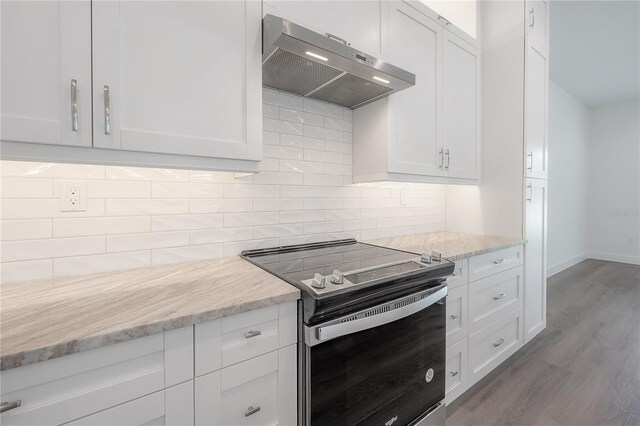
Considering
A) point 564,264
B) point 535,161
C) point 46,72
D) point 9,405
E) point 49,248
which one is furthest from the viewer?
point 564,264

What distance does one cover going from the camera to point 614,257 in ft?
Answer: 17.2

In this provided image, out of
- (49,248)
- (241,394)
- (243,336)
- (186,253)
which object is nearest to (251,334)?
(243,336)

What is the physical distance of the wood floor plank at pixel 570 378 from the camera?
5.35ft

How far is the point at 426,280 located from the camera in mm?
1294

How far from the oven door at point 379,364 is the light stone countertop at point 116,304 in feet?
0.81

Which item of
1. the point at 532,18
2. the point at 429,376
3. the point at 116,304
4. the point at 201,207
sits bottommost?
the point at 429,376

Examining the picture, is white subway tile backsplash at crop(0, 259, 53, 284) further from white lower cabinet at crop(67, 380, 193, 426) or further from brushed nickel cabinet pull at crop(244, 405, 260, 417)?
brushed nickel cabinet pull at crop(244, 405, 260, 417)

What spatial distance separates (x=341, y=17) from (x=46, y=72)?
4.12ft

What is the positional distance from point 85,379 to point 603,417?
2479mm

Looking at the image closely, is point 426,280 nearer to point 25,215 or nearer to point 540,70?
point 25,215

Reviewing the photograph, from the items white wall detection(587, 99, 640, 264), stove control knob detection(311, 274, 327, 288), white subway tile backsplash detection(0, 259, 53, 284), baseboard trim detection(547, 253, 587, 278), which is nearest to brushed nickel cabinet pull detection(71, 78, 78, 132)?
white subway tile backsplash detection(0, 259, 53, 284)

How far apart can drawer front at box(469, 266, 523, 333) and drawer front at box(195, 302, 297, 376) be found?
4.17 feet

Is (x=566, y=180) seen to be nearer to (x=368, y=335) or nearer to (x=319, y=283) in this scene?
(x=368, y=335)

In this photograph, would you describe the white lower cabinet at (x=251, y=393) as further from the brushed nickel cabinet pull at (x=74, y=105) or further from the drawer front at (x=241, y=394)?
the brushed nickel cabinet pull at (x=74, y=105)
